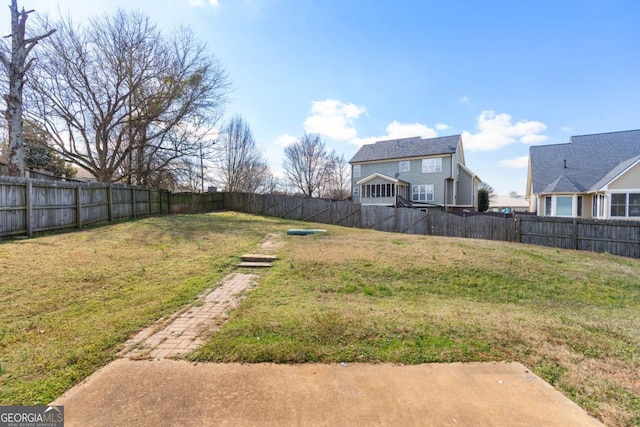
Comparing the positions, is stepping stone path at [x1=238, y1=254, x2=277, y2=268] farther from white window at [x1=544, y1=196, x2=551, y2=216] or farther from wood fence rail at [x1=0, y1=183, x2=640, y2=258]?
white window at [x1=544, y1=196, x2=551, y2=216]

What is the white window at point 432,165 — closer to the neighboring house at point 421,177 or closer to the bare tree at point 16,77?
the neighboring house at point 421,177

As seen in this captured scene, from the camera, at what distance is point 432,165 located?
27609mm

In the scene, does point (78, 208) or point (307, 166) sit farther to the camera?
point (307, 166)

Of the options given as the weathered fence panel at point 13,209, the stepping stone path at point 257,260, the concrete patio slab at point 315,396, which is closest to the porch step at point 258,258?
→ the stepping stone path at point 257,260

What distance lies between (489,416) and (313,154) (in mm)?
40844

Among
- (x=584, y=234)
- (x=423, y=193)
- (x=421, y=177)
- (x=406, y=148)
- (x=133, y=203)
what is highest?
(x=406, y=148)

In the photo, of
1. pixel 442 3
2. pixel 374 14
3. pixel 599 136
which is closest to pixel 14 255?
pixel 374 14

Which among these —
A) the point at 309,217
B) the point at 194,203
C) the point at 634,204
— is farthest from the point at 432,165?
the point at 194,203

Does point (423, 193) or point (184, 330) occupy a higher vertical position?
point (423, 193)

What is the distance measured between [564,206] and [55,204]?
26.2 m

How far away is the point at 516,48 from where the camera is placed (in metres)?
11.5

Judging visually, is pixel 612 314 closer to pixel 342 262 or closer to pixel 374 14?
pixel 342 262

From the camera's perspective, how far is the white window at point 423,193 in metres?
27.8

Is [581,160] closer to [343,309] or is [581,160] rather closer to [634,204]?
[634,204]
